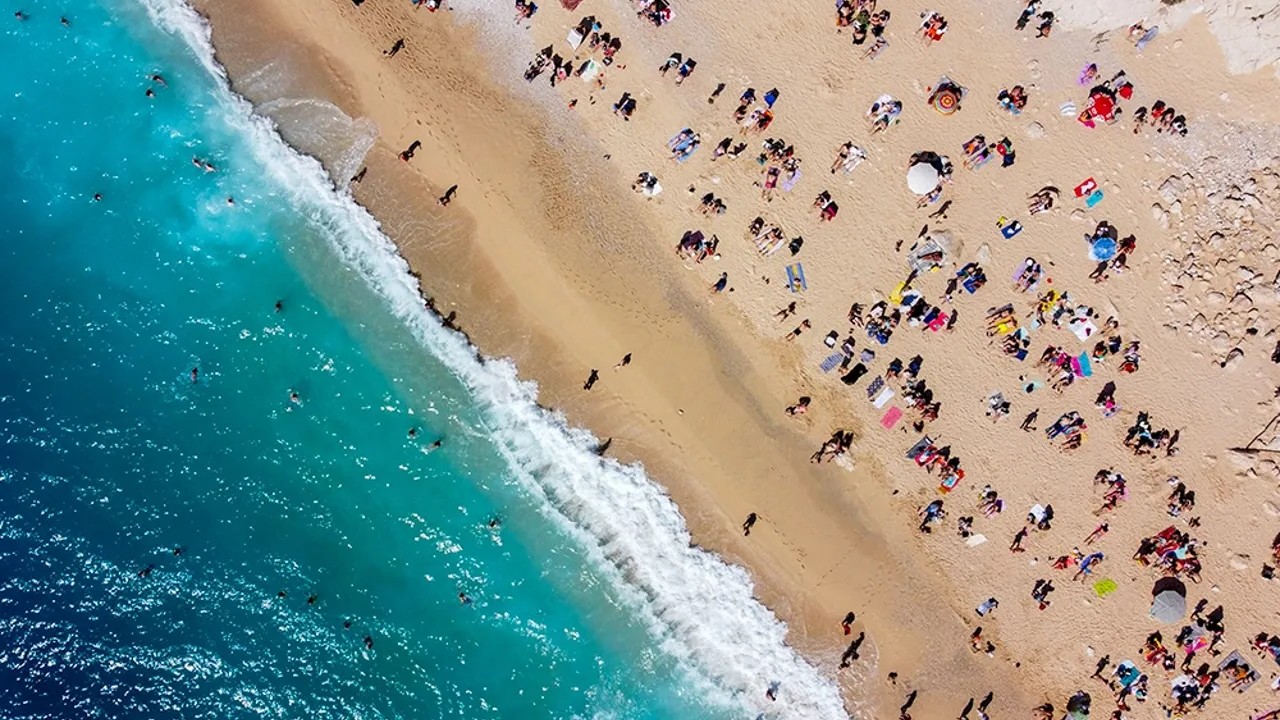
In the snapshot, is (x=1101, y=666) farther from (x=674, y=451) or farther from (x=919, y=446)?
(x=674, y=451)

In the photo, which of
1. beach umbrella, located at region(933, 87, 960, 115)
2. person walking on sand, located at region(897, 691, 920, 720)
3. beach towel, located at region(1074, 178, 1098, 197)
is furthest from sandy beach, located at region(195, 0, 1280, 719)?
person walking on sand, located at region(897, 691, 920, 720)

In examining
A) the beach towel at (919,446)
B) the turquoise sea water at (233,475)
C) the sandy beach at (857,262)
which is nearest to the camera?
the sandy beach at (857,262)

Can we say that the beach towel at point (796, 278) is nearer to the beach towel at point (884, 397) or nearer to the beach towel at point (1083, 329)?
the beach towel at point (884, 397)

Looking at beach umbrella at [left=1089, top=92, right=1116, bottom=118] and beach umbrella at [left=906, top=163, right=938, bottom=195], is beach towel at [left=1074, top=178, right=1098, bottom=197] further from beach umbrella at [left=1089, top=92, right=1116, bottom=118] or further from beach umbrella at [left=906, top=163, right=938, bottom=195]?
beach umbrella at [left=906, top=163, right=938, bottom=195]

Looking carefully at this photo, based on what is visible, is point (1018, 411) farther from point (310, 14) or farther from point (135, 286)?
point (135, 286)

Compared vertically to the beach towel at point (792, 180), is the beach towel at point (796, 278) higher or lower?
lower

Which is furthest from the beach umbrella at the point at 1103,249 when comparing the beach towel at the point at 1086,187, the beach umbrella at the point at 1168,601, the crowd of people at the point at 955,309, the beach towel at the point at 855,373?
the beach umbrella at the point at 1168,601

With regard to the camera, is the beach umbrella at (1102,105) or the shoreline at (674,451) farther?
the shoreline at (674,451)
